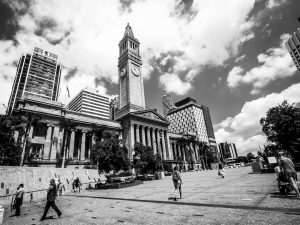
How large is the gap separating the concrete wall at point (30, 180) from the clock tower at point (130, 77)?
35747 millimetres

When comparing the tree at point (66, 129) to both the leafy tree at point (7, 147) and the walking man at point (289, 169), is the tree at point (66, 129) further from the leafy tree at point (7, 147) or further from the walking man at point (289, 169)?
the walking man at point (289, 169)

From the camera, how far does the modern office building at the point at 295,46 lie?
10560 cm

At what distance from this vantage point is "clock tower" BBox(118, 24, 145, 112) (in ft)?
211

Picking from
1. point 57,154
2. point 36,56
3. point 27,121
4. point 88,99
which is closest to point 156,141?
point 57,154

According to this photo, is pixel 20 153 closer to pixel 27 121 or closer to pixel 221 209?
pixel 27 121

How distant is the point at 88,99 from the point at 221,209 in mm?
114921

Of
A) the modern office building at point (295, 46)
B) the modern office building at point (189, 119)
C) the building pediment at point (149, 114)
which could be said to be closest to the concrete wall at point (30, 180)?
the building pediment at point (149, 114)

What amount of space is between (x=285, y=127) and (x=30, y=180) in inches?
1309

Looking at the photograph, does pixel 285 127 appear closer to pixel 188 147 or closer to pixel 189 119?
pixel 188 147

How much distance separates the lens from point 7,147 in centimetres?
3023

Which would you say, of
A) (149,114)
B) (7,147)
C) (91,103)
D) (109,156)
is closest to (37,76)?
(91,103)

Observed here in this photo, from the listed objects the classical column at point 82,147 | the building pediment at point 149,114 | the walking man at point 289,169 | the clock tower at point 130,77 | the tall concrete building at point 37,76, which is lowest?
the walking man at point 289,169

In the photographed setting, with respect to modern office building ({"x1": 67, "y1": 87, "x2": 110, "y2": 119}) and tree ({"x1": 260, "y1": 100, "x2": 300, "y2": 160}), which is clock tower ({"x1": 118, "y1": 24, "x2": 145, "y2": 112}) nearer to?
tree ({"x1": 260, "y1": 100, "x2": 300, "y2": 160})

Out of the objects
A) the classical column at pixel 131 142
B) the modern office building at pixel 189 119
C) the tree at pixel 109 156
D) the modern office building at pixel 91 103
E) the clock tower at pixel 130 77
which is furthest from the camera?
the modern office building at pixel 189 119
